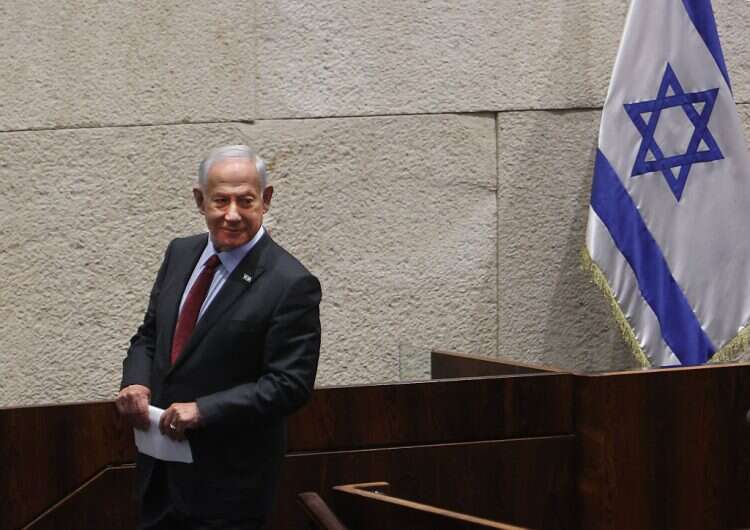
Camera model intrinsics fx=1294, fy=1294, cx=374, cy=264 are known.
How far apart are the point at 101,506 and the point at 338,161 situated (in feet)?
6.38

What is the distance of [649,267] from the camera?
4.77 m

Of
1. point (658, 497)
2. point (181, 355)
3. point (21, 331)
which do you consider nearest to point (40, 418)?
→ point (181, 355)

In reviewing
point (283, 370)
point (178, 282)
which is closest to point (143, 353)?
point (178, 282)

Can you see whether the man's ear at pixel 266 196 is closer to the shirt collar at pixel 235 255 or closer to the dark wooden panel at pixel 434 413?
the shirt collar at pixel 235 255

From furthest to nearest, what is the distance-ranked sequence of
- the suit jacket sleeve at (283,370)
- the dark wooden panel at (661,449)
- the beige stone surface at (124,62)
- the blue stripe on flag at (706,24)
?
the blue stripe on flag at (706,24)
the beige stone surface at (124,62)
the dark wooden panel at (661,449)
the suit jacket sleeve at (283,370)

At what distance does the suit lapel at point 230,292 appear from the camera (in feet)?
8.91

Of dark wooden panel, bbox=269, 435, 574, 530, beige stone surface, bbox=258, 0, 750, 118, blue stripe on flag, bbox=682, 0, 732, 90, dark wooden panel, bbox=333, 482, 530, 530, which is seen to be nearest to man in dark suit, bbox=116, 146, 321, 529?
dark wooden panel, bbox=333, 482, 530, 530

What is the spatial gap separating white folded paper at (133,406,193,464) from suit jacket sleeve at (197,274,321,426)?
100 mm

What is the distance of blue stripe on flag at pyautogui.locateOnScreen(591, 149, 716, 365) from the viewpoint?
4.76 meters

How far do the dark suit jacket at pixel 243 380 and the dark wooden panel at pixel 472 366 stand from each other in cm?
129

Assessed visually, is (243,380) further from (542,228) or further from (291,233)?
(542,228)

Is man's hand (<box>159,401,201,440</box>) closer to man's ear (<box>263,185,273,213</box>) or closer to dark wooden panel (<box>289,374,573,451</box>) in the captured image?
man's ear (<box>263,185,273,213</box>)

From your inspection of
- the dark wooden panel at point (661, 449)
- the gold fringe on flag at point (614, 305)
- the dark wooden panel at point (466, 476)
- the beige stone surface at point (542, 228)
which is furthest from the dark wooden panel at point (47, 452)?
the beige stone surface at point (542, 228)

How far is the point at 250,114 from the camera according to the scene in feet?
15.9
